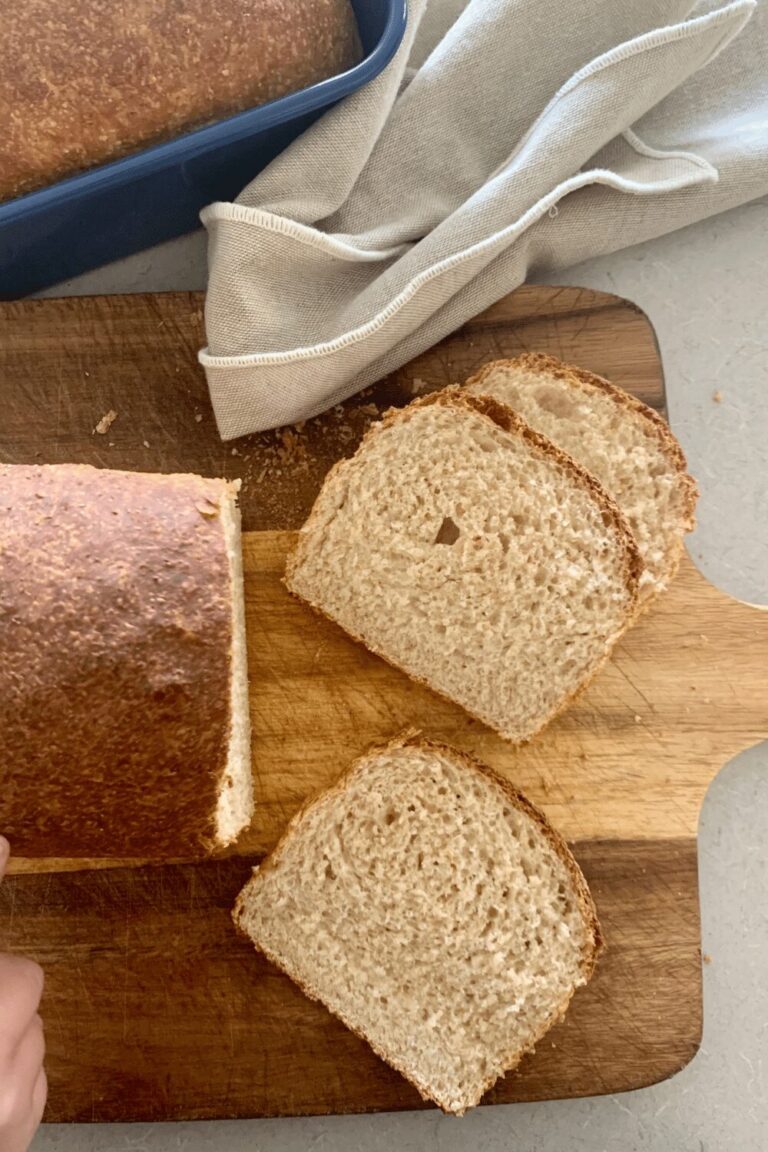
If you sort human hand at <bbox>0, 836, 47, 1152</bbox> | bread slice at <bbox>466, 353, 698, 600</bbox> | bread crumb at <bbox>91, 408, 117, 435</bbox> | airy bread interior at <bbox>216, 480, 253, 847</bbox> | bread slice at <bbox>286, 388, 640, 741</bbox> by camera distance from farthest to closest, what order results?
bread crumb at <bbox>91, 408, 117, 435</bbox>
bread slice at <bbox>466, 353, 698, 600</bbox>
bread slice at <bbox>286, 388, 640, 741</bbox>
airy bread interior at <bbox>216, 480, 253, 847</bbox>
human hand at <bbox>0, 836, 47, 1152</bbox>

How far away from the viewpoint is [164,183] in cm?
212

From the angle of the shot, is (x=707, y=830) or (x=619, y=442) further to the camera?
(x=707, y=830)

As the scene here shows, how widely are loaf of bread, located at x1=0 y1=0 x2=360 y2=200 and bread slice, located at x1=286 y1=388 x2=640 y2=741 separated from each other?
788 millimetres

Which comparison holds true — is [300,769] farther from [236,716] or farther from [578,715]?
[578,715]

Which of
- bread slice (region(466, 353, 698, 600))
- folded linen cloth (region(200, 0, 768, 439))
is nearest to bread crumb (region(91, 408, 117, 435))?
folded linen cloth (region(200, 0, 768, 439))

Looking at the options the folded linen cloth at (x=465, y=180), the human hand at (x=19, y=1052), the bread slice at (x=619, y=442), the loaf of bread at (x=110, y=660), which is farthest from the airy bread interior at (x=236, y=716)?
the bread slice at (x=619, y=442)

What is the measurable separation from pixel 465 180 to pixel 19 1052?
221cm

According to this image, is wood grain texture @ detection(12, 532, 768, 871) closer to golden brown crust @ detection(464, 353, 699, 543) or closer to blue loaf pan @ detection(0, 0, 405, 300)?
golden brown crust @ detection(464, 353, 699, 543)

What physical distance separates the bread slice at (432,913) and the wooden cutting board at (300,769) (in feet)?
0.39

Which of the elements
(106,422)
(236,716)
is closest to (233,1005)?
(236,716)

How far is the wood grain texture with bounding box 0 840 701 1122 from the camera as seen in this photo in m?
2.27

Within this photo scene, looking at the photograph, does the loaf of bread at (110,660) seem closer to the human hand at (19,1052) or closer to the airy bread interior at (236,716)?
the airy bread interior at (236,716)

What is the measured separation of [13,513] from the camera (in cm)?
190

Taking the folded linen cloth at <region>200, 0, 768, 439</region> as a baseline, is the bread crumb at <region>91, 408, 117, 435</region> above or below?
below
